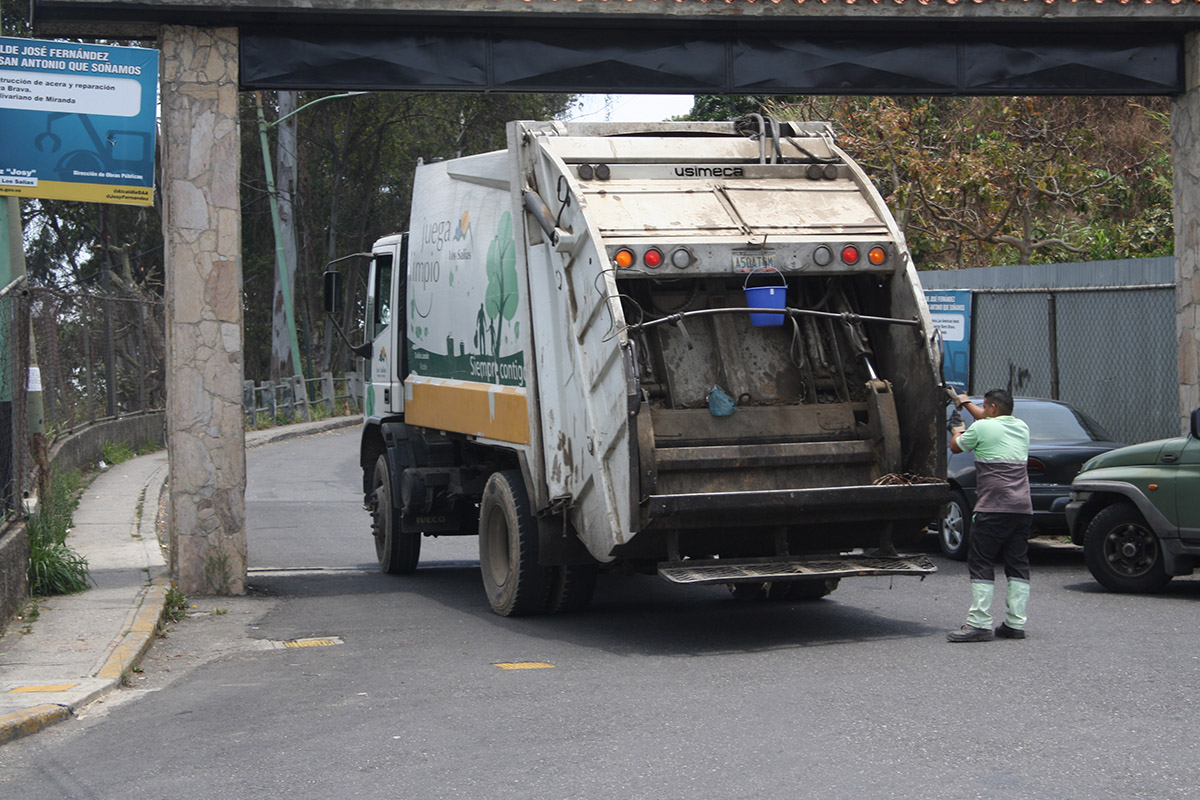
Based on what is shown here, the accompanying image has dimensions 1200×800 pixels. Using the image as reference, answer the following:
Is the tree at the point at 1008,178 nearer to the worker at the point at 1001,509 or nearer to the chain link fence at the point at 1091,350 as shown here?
the chain link fence at the point at 1091,350

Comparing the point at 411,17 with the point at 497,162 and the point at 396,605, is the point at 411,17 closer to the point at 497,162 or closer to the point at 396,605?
the point at 497,162

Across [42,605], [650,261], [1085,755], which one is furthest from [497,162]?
[1085,755]

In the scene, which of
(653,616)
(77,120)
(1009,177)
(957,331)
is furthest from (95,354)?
(653,616)

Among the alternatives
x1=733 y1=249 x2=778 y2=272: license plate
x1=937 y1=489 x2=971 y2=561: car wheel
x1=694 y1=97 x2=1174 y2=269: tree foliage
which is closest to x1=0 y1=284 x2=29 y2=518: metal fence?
x1=733 y1=249 x2=778 y2=272: license plate

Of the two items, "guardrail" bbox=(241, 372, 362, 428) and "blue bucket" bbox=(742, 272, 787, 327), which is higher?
"blue bucket" bbox=(742, 272, 787, 327)

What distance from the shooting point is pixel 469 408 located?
1107 centimetres

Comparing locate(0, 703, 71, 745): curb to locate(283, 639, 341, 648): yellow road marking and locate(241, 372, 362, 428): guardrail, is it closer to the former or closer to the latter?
locate(283, 639, 341, 648): yellow road marking

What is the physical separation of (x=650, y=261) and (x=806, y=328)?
1365mm

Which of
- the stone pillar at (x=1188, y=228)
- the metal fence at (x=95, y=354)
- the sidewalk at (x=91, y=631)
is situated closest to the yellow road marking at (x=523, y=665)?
the sidewalk at (x=91, y=631)

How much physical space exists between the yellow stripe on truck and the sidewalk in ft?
8.14

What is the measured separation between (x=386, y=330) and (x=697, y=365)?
15.4ft

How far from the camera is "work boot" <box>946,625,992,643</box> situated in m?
8.80

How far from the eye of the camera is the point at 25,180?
1100 centimetres

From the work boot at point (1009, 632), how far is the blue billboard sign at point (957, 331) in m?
10.4
